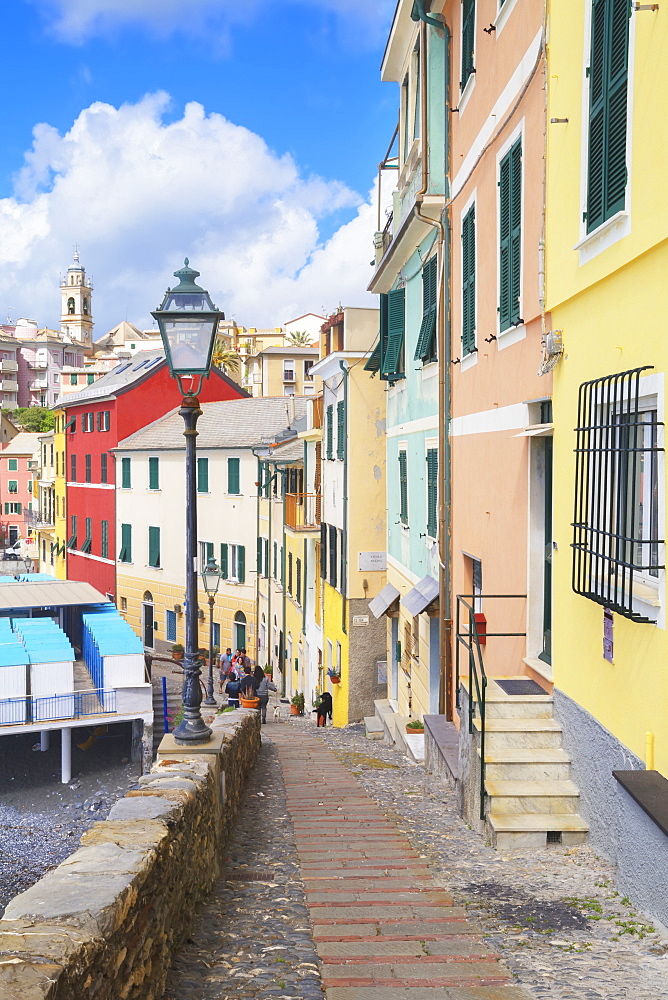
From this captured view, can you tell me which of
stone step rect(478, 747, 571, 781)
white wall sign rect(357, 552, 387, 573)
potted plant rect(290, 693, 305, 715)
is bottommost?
potted plant rect(290, 693, 305, 715)

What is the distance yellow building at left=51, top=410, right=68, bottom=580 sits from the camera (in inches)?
2168

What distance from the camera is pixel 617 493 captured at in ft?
20.3

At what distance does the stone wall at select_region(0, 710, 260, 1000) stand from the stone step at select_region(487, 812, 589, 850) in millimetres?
2023

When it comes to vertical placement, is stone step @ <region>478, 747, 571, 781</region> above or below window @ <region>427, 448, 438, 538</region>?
below

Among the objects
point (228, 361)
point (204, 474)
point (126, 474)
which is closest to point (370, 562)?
point (204, 474)

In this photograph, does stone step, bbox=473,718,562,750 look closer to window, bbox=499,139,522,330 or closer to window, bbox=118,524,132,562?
window, bbox=499,139,522,330

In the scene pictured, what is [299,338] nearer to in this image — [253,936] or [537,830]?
[537,830]

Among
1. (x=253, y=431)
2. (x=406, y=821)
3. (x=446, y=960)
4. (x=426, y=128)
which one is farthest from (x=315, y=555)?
(x=446, y=960)

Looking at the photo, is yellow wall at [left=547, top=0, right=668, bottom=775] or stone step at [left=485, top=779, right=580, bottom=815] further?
stone step at [left=485, top=779, right=580, bottom=815]

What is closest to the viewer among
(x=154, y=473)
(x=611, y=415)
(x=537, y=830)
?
(x=611, y=415)

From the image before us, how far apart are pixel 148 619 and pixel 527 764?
3882 centimetres

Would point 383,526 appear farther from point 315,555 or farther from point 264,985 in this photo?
point 264,985

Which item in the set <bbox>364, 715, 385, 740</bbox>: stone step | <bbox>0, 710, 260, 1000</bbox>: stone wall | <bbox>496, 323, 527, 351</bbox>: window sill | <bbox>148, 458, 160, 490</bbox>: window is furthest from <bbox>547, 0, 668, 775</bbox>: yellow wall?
<bbox>148, 458, 160, 490</bbox>: window

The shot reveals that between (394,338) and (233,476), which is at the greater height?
(394,338)
